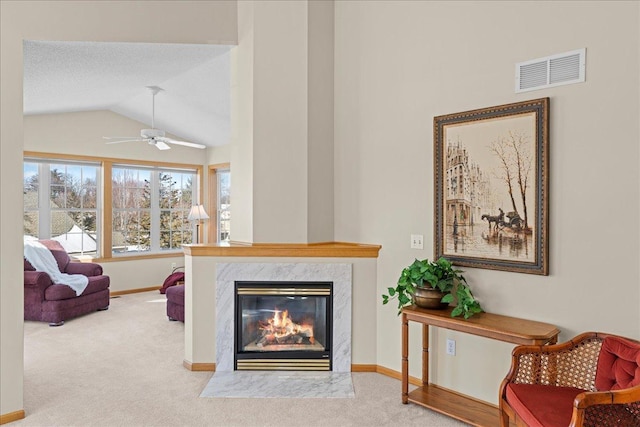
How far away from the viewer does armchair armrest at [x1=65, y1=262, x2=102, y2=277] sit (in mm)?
5852

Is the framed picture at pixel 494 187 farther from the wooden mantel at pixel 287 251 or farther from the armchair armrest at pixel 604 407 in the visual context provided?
the armchair armrest at pixel 604 407

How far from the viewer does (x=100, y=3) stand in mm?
3396

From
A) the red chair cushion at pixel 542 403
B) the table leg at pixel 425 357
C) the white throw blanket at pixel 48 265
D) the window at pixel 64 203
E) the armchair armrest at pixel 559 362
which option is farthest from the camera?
the window at pixel 64 203

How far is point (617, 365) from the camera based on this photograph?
7.18 ft

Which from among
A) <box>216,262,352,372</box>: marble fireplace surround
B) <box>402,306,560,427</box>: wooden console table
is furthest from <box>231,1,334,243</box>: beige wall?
<box>402,306,560,427</box>: wooden console table

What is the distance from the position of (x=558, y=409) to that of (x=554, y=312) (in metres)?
0.80

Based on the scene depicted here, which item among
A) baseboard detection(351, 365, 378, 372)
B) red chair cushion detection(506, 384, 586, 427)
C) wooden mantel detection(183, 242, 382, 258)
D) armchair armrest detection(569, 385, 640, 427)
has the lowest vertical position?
baseboard detection(351, 365, 378, 372)

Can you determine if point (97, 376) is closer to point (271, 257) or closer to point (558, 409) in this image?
point (271, 257)

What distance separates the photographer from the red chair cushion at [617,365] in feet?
6.91

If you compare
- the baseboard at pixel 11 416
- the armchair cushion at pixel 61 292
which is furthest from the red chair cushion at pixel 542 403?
the armchair cushion at pixel 61 292

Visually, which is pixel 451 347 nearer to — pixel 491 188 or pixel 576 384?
pixel 576 384

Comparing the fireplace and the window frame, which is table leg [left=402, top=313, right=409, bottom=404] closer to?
the fireplace

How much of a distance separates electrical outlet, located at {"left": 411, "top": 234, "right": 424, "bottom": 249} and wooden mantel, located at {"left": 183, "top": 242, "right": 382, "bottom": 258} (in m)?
0.32

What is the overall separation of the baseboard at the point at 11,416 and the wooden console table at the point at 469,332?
2.54 metres
